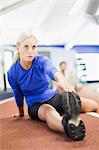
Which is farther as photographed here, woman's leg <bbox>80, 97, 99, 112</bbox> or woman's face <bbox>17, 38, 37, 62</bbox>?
woman's leg <bbox>80, 97, 99, 112</bbox>

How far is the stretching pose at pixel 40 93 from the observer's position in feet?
2.41

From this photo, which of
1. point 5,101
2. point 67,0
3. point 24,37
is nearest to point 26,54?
point 24,37

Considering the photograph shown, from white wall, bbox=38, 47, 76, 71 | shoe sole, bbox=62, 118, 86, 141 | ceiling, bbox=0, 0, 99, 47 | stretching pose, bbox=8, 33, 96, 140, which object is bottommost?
shoe sole, bbox=62, 118, 86, 141

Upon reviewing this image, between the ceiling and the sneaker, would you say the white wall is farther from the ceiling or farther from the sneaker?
the sneaker

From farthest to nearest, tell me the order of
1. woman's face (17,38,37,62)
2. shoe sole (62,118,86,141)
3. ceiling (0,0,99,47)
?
1. ceiling (0,0,99,47)
2. woman's face (17,38,37,62)
3. shoe sole (62,118,86,141)

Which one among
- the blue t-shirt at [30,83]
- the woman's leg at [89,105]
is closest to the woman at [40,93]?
the blue t-shirt at [30,83]

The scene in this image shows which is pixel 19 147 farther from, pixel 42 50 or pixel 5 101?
pixel 42 50

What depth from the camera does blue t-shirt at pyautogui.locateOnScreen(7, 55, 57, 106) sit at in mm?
965

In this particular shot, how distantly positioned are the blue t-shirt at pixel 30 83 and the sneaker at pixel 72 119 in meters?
0.22

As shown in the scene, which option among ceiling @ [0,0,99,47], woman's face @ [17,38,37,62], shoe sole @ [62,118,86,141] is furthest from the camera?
ceiling @ [0,0,99,47]

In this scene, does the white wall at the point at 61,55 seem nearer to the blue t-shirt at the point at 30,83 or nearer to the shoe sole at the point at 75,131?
the blue t-shirt at the point at 30,83

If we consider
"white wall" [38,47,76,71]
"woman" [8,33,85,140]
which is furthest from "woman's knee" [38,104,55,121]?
"white wall" [38,47,76,71]

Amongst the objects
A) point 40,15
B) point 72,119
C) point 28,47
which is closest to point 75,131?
point 72,119

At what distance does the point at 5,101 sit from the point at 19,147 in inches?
8.8
